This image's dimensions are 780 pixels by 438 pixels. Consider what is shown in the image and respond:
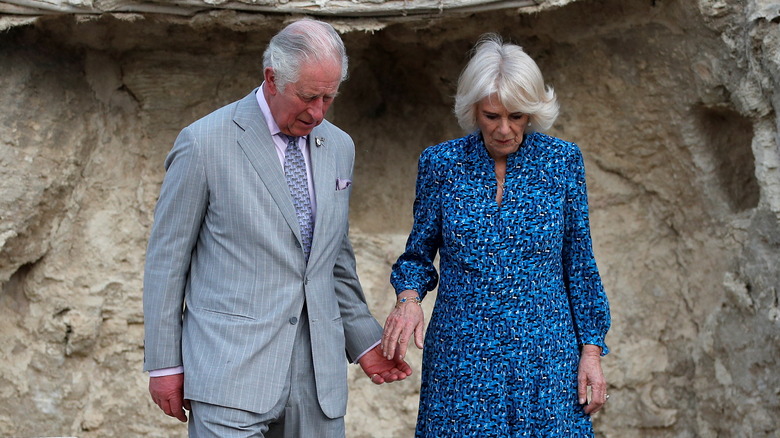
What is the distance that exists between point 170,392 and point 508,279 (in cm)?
91

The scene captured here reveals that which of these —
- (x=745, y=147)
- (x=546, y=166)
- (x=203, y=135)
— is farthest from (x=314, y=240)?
(x=745, y=147)

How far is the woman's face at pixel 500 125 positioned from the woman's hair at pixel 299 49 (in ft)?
1.36

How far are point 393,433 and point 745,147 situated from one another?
189cm

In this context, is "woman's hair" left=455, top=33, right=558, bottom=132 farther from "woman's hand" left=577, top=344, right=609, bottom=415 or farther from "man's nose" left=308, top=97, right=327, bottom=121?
"woman's hand" left=577, top=344, right=609, bottom=415

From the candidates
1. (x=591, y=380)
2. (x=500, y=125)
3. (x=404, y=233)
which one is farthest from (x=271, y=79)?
(x=404, y=233)

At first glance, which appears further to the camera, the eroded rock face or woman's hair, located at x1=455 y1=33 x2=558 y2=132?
the eroded rock face

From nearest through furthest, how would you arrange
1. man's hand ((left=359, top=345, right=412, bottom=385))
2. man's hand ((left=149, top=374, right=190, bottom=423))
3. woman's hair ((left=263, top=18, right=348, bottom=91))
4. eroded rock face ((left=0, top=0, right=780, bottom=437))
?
woman's hair ((left=263, top=18, right=348, bottom=91))
man's hand ((left=149, top=374, right=190, bottom=423))
man's hand ((left=359, top=345, right=412, bottom=385))
eroded rock face ((left=0, top=0, right=780, bottom=437))

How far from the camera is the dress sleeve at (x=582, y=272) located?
2.72m

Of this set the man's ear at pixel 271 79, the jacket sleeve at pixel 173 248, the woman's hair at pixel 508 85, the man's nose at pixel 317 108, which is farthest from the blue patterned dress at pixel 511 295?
the jacket sleeve at pixel 173 248

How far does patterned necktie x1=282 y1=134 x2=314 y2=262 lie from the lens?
Answer: 2.60 m

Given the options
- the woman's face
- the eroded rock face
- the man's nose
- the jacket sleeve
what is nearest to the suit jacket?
the jacket sleeve

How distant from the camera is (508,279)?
2.65 meters

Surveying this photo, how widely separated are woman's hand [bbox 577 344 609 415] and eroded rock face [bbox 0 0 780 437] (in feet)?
4.39

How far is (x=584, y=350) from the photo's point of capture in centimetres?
273
